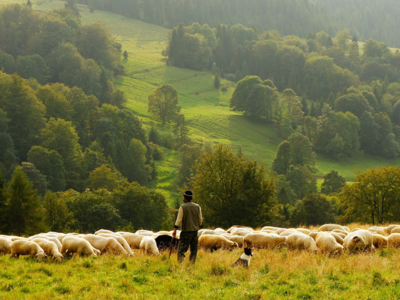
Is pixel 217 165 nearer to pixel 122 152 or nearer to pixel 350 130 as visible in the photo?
pixel 122 152

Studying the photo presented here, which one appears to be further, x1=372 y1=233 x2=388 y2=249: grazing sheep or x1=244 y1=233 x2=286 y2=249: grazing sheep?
x1=372 y1=233 x2=388 y2=249: grazing sheep

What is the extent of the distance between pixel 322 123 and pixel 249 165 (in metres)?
116

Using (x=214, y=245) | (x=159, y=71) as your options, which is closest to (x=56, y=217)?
(x=214, y=245)

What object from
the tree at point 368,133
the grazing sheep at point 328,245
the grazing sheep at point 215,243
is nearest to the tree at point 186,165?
the tree at point 368,133

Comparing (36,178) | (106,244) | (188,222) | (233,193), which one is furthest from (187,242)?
(36,178)

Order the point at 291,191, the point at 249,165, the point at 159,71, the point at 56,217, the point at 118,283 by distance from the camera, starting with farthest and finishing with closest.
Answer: the point at 159,71
the point at 291,191
the point at 56,217
the point at 249,165
the point at 118,283

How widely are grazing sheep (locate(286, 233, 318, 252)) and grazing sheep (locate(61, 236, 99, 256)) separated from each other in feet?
27.9

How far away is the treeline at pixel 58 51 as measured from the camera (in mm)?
153750

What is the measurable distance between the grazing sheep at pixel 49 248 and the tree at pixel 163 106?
130 metres

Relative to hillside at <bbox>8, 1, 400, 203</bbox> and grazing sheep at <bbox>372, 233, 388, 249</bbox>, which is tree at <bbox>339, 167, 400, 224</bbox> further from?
hillside at <bbox>8, 1, 400, 203</bbox>

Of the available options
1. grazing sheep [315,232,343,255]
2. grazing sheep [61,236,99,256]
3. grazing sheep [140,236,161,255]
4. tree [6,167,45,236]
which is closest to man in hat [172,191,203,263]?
grazing sheep [140,236,161,255]

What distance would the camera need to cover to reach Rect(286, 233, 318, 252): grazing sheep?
19266 millimetres

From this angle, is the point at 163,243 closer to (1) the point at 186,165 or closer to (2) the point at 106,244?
(2) the point at 106,244

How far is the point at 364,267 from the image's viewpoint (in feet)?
50.1
